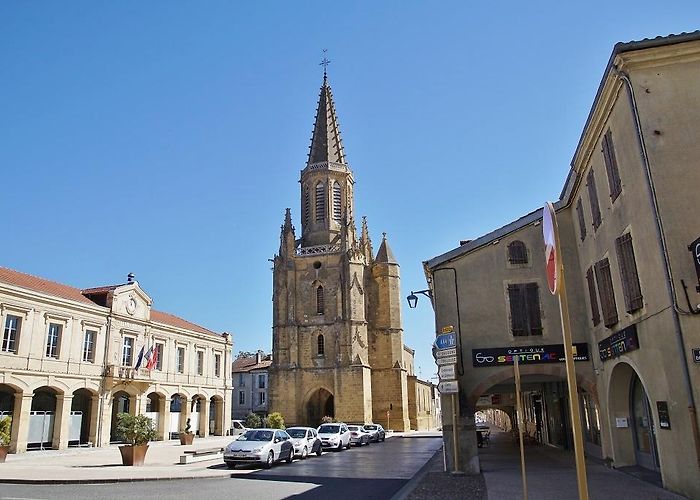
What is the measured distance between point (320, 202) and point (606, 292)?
4909 cm

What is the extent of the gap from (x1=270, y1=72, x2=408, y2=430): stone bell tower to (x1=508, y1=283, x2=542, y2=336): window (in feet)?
118

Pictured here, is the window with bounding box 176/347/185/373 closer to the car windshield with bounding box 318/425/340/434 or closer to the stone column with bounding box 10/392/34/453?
the stone column with bounding box 10/392/34/453

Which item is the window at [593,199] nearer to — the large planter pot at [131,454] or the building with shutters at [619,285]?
the building with shutters at [619,285]

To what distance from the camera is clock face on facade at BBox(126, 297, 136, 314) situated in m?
35.2

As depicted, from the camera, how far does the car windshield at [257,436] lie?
20.7 meters

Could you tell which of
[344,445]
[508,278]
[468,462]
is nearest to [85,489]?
[468,462]

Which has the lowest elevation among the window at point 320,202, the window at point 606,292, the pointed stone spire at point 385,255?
the window at point 606,292

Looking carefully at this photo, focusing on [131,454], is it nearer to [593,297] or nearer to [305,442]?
[305,442]

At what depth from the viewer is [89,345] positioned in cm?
3206

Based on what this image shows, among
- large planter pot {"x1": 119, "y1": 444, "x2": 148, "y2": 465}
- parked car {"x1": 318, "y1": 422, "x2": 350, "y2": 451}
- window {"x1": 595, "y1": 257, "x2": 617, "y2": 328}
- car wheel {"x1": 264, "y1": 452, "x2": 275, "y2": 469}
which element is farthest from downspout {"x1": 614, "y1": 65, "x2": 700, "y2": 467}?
parked car {"x1": 318, "y1": 422, "x2": 350, "y2": 451}

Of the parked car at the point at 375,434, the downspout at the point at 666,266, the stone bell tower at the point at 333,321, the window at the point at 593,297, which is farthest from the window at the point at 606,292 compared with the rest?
the stone bell tower at the point at 333,321

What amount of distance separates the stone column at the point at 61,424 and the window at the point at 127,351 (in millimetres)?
4855

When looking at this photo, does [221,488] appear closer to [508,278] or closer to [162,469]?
[162,469]

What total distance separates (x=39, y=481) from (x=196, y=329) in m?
29.0
